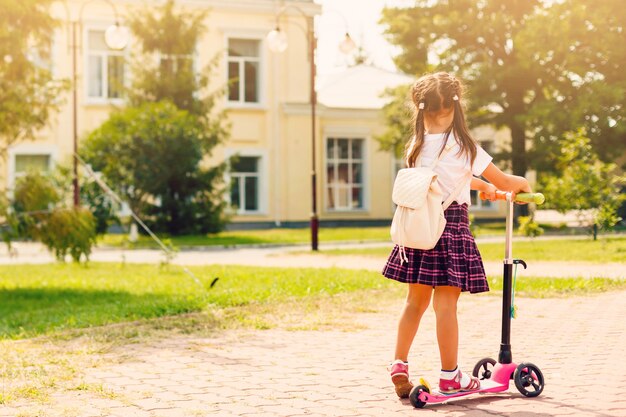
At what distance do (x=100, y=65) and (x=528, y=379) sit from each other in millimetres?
31345

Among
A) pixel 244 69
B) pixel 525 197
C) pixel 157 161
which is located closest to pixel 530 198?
pixel 525 197

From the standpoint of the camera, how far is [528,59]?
100 feet

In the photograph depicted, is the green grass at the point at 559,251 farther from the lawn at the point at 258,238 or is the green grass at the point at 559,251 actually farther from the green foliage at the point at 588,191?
the lawn at the point at 258,238

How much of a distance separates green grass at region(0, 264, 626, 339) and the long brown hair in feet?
14.4

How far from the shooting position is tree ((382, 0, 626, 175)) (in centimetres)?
2961

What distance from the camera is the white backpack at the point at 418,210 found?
18.3ft

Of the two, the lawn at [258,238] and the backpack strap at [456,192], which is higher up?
the backpack strap at [456,192]

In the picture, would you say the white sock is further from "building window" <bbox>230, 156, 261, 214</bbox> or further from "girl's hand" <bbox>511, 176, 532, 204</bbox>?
"building window" <bbox>230, 156, 261, 214</bbox>

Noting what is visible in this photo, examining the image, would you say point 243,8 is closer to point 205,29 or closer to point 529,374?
point 205,29

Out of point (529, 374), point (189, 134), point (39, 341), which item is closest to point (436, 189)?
point (529, 374)

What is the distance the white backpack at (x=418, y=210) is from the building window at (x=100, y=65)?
30.5 metres

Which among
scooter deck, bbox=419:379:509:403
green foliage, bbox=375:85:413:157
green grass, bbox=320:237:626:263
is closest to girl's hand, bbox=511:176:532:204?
scooter deck, bbox=419:379:509:403

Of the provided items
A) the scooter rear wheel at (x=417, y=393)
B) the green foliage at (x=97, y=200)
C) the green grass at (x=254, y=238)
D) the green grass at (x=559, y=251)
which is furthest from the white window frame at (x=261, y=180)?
the scooter rear wheel at (x=417, y=393)

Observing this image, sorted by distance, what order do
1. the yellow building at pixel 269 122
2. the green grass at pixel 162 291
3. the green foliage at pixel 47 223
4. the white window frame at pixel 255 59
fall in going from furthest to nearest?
the white window frame at pixel 255 59
the yellow building at pixel 269 122
the green foliage at pixel 47 223
the green grass at pixel 162 291
